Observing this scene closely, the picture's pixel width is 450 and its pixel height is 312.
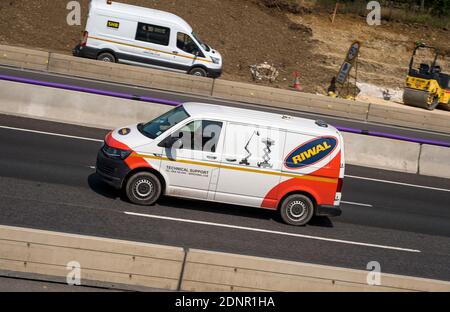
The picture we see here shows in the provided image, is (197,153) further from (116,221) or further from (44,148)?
(44,148)

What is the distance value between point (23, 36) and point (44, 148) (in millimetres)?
18565

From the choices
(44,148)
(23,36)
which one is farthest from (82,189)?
(23,36)

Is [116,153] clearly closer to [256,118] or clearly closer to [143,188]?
[143,188]

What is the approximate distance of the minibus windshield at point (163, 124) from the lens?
500 inches

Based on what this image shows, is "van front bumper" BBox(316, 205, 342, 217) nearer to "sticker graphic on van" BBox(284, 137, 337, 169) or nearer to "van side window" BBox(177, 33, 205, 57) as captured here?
"sticker graphic on van" BBox(284, 137, 337, 169)

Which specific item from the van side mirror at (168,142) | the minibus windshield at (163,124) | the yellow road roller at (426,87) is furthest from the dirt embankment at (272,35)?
the van side mirror at (168,142)

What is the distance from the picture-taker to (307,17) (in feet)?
132

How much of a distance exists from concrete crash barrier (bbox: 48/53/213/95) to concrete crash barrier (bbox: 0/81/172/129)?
7.55 meters

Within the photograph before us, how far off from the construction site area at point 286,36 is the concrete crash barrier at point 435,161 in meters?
13.9

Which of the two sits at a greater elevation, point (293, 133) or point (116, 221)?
point (293, 133)

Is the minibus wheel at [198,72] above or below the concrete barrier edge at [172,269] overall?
above

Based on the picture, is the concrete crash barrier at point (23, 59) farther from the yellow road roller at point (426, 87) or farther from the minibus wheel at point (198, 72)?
the yellow road roller at point (426, 87)

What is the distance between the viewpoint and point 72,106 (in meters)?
18.2

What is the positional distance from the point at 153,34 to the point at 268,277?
19762mm
